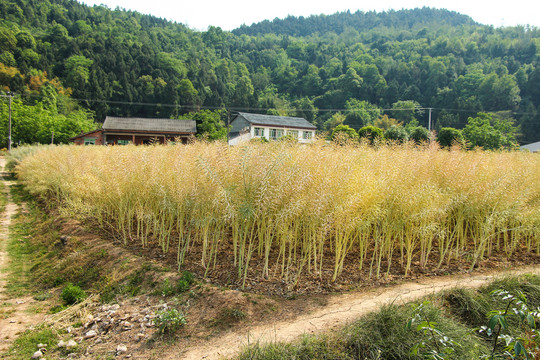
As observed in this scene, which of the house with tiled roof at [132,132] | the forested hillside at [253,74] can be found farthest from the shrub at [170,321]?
the forested hillside at [253,74]

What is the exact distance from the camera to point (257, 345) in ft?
12.2

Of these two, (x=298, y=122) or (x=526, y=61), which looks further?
(x=526, y=61)

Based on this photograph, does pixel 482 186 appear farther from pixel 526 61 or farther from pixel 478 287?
pixel 526 61

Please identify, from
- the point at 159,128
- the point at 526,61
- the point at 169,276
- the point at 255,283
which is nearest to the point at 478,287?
the point at 255,283

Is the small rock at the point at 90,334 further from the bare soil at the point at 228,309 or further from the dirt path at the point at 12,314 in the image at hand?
the dirt path at the point at 12,314

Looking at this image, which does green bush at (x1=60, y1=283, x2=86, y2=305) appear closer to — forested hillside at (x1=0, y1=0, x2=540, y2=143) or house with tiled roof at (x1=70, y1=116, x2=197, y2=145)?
house with tiled roof at (x1=70, y1=116, x2=197, y2=145)

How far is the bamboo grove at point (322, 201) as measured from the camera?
534 centimetres

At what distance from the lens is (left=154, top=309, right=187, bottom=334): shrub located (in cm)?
455

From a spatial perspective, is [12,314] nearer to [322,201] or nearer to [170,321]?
[170,321]

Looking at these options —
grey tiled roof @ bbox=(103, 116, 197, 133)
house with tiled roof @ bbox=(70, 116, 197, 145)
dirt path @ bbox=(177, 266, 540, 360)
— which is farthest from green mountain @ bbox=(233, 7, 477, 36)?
dirt path @ bbox=(177, 266, 540, 360)

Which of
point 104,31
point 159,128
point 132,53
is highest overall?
point 104,31

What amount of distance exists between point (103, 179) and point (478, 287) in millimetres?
8646

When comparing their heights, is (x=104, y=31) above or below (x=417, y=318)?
above

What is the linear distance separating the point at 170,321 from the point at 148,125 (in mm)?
38144
